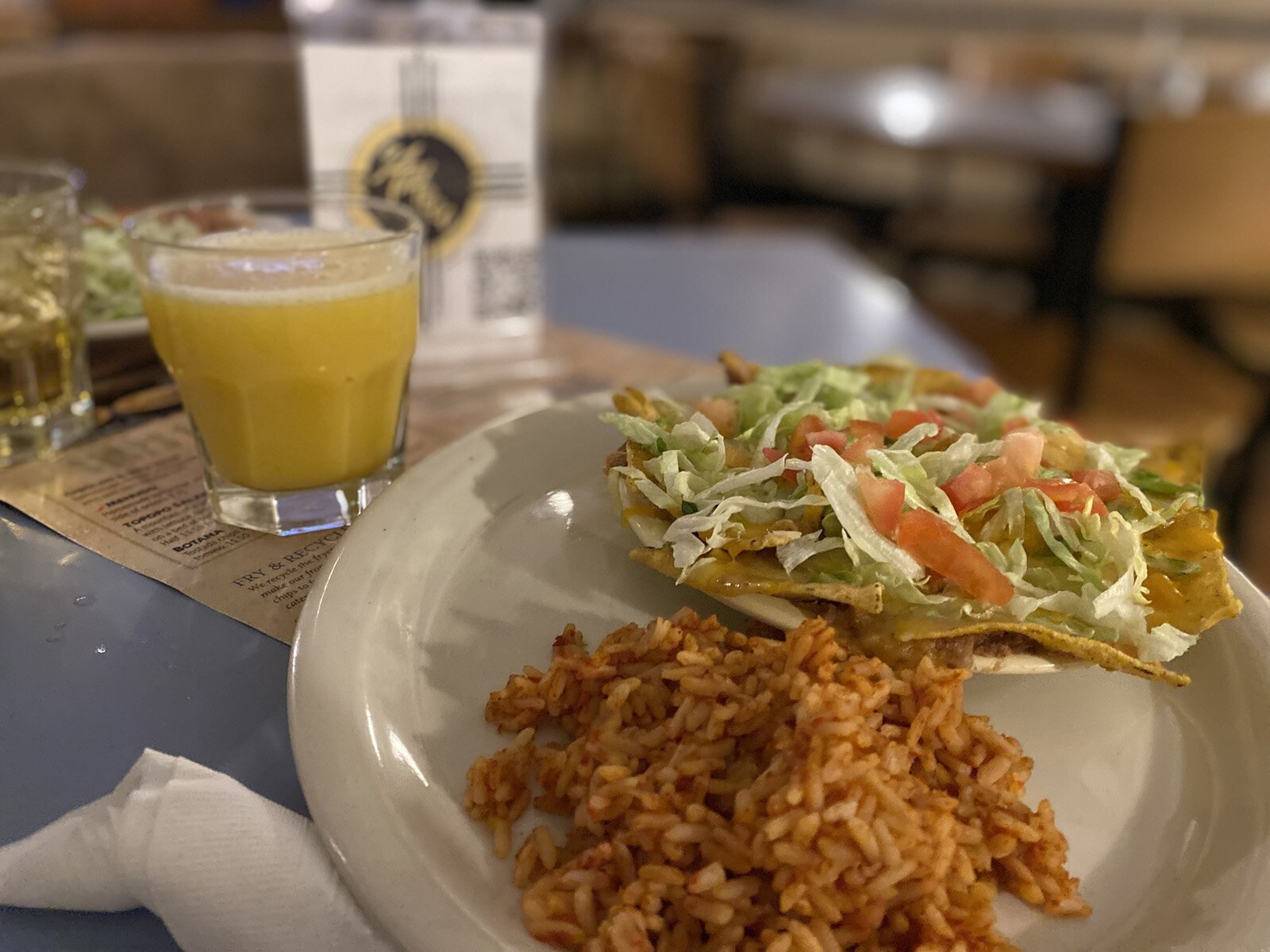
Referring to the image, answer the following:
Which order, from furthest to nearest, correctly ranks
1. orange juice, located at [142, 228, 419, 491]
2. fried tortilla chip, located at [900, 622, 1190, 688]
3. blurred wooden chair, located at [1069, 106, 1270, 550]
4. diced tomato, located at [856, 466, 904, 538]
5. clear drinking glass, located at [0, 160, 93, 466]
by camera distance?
blurred wooden chair, located at [1069, 106, 1270, 550] → clear drinking glass, located at [0, 160, 93, 466] → orange juice, located at [142, 228, 419, 491] → diced tomato, located at [856, 466, 904, 538] → fried tortilla chip, located at [900, 622, 1190, 688]

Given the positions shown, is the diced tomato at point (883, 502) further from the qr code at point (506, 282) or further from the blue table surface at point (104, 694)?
the qr code at point (506, 282)

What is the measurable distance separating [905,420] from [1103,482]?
233 mm

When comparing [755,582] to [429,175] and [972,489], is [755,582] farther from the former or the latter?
[429,175]

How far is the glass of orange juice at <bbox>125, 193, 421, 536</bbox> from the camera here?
3.65ft

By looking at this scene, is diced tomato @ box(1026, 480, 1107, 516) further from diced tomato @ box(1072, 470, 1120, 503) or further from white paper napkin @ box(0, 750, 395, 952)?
white paper napkin @ box(0, 750, 395, 952)

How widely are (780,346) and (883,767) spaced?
5.35ft

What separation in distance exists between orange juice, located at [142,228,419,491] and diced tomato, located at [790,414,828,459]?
0.50 metres

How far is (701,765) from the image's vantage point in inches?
29.8

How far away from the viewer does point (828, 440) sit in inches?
43.9

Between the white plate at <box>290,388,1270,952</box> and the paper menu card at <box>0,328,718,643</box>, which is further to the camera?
the paper menu card at <box>0,328,718,643</box>

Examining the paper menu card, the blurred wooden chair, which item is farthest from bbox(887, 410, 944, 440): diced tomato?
the blurred wooden chair

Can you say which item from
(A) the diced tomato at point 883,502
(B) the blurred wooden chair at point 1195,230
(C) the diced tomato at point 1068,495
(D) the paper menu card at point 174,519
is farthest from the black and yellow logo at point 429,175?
(B) the blurred wooden chair at point 1195,230

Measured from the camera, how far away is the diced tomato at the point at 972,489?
3.50 ft

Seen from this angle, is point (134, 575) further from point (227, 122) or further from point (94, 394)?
point (227, 122)
